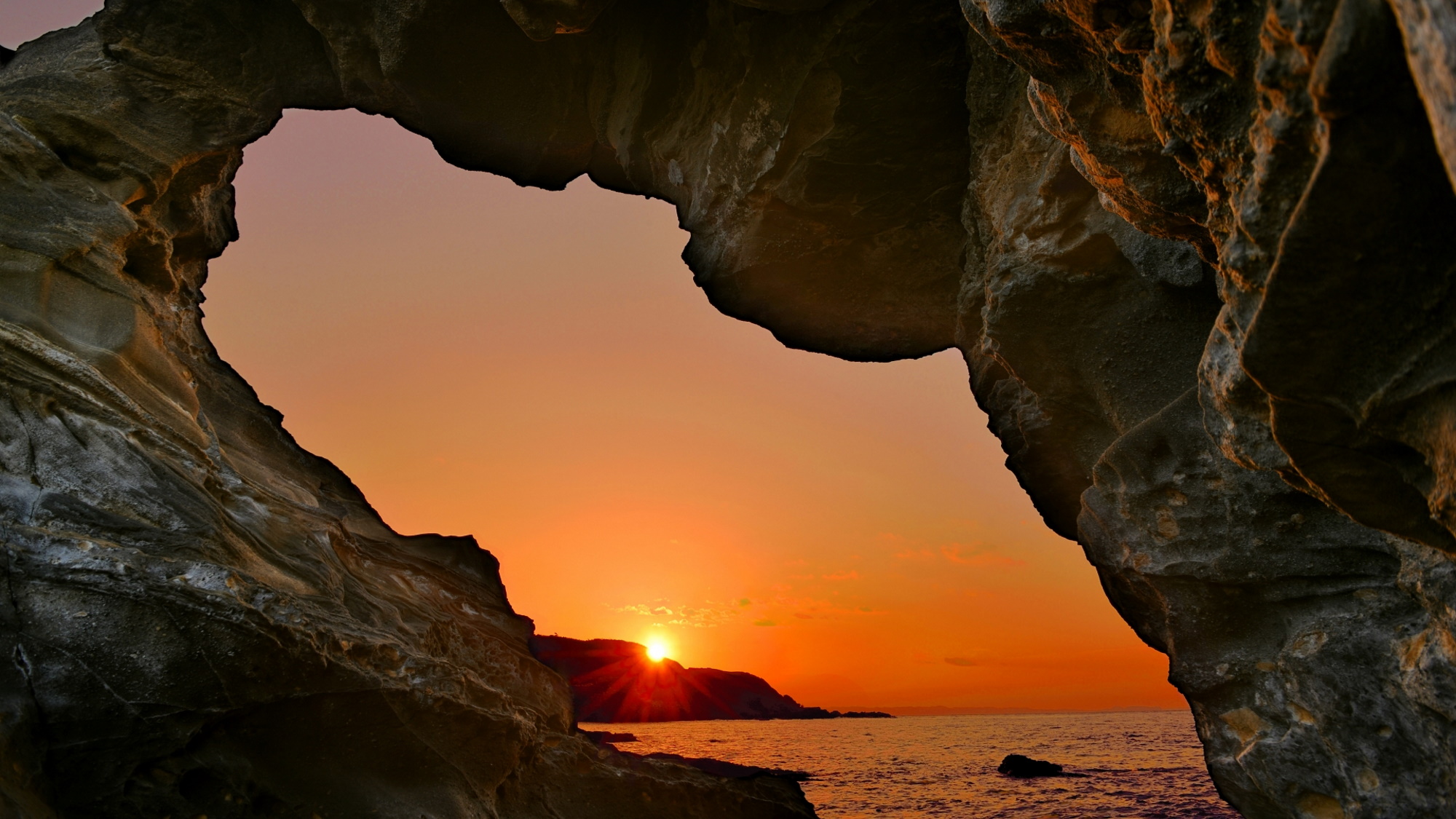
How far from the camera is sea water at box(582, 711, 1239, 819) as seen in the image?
18.4 metres

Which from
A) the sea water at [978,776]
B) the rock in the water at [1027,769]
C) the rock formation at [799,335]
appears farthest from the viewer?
the rock in the water at [1027,769]

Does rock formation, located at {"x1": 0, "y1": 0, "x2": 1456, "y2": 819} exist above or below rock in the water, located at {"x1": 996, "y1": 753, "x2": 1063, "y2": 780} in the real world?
above

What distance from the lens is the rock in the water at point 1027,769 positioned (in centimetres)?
2712

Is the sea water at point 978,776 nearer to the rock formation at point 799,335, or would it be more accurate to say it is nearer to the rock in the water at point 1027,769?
the rock in the water at point 1027,769

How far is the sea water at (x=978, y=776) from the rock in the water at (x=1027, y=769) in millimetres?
755

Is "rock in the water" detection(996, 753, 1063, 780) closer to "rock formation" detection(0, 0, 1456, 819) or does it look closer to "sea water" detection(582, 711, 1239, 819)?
"sea water" detection(582, 711, 1239, 819)

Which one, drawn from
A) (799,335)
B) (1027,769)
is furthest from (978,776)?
(799,335)

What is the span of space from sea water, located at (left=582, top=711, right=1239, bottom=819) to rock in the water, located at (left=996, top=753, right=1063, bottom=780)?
2.48 feet

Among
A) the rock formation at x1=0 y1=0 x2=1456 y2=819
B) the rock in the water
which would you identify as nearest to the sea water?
the rock in the water

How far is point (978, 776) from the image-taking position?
2756 centimetres

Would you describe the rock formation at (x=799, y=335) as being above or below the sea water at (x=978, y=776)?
above

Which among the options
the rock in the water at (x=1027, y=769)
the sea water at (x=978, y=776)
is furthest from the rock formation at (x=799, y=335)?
the rock in the water at (x=1027, y=769)

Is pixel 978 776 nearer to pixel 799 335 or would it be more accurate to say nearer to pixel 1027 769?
pixel 1027 769

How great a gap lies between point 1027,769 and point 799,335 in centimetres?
2251
